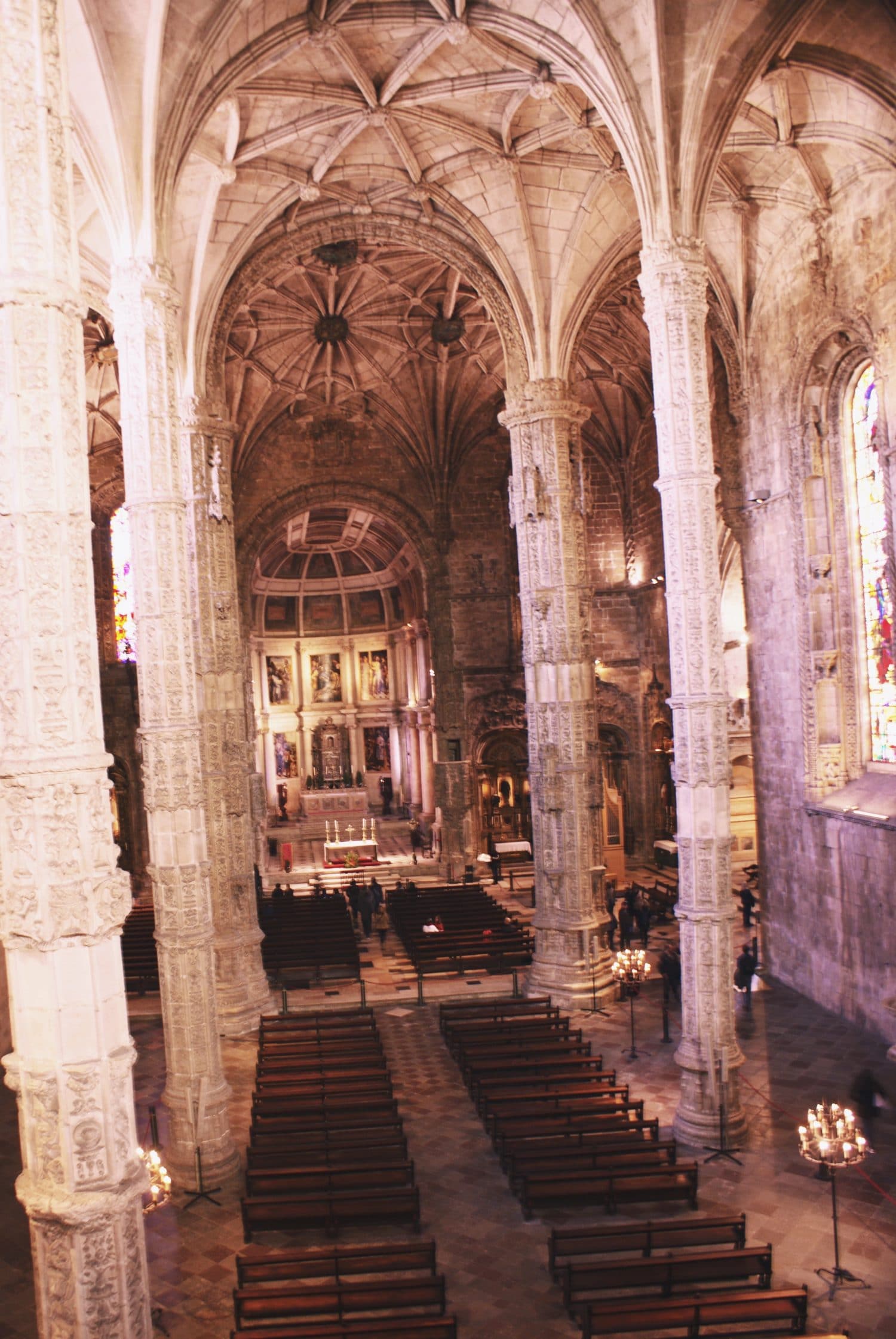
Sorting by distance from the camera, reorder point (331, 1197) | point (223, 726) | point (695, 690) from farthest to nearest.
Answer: point (223, 726), point (695, 690), point (331, 1197)

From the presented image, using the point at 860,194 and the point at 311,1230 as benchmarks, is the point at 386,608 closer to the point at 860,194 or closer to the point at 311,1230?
the point at 860,194

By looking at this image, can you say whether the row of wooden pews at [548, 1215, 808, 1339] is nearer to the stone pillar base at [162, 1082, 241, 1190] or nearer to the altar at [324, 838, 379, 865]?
the stone pillar base at [162, 1082, 241, 1190]

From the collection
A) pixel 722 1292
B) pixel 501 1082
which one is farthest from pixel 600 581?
pixel 722 1292

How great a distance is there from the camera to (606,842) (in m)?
31.0

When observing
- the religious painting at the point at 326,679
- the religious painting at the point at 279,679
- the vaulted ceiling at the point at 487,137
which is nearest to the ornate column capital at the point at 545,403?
the vaulted ceiling at the point at 487,137

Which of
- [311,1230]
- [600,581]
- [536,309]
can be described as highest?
[536,309]

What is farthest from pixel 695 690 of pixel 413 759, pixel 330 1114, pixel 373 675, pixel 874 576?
pixel 373 675

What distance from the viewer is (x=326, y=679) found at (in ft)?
155

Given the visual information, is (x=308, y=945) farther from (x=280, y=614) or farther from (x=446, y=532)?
(x=280, y=614)

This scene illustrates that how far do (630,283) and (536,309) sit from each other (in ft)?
19.9

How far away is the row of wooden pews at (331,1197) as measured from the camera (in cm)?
934

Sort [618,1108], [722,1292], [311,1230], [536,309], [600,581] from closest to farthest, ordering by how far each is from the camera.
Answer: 1. [722,1292]
2. [311,1230]
3. [618,1108]
4. [536,309]
5. [600,581]

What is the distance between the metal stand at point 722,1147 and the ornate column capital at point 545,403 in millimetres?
12642

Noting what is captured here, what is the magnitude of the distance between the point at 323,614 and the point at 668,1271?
128ft
